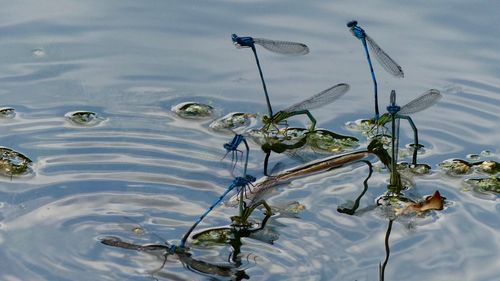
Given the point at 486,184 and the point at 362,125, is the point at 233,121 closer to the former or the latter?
the point at 362,125

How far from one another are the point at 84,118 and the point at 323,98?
1350mm

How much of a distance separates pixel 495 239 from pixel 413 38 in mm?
2297

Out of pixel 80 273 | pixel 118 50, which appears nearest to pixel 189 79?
pixel 118 50

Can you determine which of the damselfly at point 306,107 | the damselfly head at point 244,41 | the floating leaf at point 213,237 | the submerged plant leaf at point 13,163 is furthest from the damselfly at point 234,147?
the submerged plant leaf at point 13,163

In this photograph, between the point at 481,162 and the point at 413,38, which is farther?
the point at 413,38

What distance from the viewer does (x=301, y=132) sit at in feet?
20.2

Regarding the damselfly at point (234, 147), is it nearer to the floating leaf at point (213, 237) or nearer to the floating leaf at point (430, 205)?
the floating leaf at point (213, 237)

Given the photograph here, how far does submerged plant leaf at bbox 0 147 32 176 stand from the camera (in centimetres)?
558

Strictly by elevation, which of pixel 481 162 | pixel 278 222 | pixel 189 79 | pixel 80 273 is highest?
pixel 189 79

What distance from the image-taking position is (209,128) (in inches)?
239

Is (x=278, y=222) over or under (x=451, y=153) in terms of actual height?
under

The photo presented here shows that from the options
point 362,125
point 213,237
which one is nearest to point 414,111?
point 362,125

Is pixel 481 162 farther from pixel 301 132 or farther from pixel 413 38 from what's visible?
pixel 413 38

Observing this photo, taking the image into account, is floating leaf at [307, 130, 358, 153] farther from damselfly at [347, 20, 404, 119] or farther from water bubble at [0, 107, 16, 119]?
water bubble at [0, 107, 16, 119]
